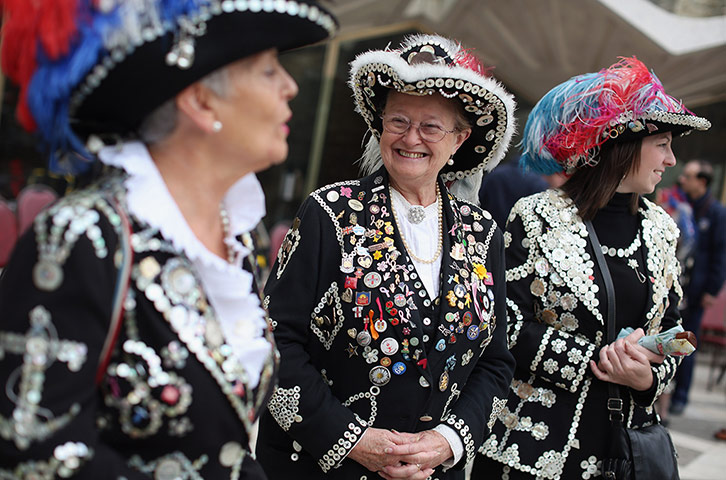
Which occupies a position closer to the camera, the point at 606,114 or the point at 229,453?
the point at 229,453

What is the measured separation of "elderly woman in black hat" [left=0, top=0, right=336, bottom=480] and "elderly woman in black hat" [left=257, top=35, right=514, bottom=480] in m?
0.61

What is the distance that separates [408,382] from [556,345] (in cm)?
70

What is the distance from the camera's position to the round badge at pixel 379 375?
2.06m

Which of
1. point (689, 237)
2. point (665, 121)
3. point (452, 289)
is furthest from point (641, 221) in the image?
point (689, 237)

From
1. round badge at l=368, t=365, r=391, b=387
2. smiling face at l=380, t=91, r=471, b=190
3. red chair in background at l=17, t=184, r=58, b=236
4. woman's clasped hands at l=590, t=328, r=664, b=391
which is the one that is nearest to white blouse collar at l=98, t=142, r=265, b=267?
round badge at l=368, t=365, r=391, b=387

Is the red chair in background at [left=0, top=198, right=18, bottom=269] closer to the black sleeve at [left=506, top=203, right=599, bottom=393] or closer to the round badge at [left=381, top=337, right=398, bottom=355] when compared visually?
the black sleeve at [left=506, top=203, right=599, bottom=393]

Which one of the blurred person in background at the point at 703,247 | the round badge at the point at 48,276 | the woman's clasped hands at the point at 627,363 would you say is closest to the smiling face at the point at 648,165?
the woman's clasped hands at the point at 627,363

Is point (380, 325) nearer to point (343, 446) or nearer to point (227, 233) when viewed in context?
point (343, 446)

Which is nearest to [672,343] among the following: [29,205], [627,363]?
[627,363]

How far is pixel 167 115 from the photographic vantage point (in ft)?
4.32

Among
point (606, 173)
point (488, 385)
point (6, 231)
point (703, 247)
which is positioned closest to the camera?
point (488, 385)

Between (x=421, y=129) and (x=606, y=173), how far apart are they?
33.8 inches

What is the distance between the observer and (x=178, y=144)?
1.35 meters

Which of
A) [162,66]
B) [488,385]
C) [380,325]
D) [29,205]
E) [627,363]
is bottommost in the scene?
[29,205]
